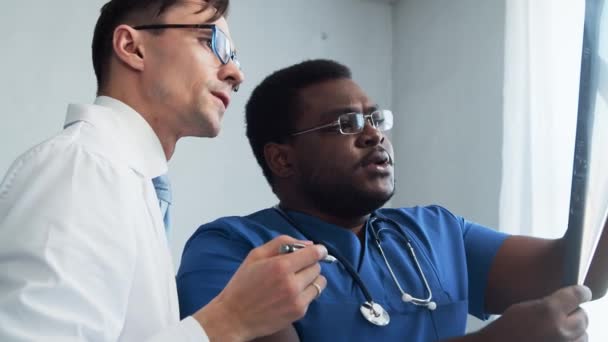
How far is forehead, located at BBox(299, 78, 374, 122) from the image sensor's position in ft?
4.41

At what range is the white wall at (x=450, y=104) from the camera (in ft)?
6.70

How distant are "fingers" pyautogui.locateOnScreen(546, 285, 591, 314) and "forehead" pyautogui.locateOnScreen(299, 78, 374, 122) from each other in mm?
646

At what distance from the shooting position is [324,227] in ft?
4.05

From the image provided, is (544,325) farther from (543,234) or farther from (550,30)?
(550,30)

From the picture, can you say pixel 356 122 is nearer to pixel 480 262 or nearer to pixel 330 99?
pixel 330 99

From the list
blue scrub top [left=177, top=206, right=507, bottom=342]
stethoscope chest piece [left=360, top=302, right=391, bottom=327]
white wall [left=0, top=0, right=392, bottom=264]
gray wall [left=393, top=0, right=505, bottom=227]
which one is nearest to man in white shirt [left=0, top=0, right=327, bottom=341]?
blue scrub top [left=177, top=206, right=507, bottom=342]

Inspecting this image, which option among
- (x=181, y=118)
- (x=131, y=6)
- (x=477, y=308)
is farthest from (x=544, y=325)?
(x=131, y=6)

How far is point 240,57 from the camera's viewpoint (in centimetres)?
247

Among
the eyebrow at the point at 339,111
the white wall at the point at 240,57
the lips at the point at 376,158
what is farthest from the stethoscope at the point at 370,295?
the white wall at the point at 240,57

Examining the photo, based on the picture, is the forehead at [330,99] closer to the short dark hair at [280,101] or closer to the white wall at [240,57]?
the short dark hair at [280,101]

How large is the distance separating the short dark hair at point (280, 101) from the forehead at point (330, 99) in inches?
0.8

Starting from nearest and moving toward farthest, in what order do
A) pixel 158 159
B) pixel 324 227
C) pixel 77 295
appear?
pixel 77 295, pixel 158 159, pixel 324 227

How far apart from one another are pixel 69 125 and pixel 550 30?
1515 millimetres

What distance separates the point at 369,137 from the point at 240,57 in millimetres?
1326
